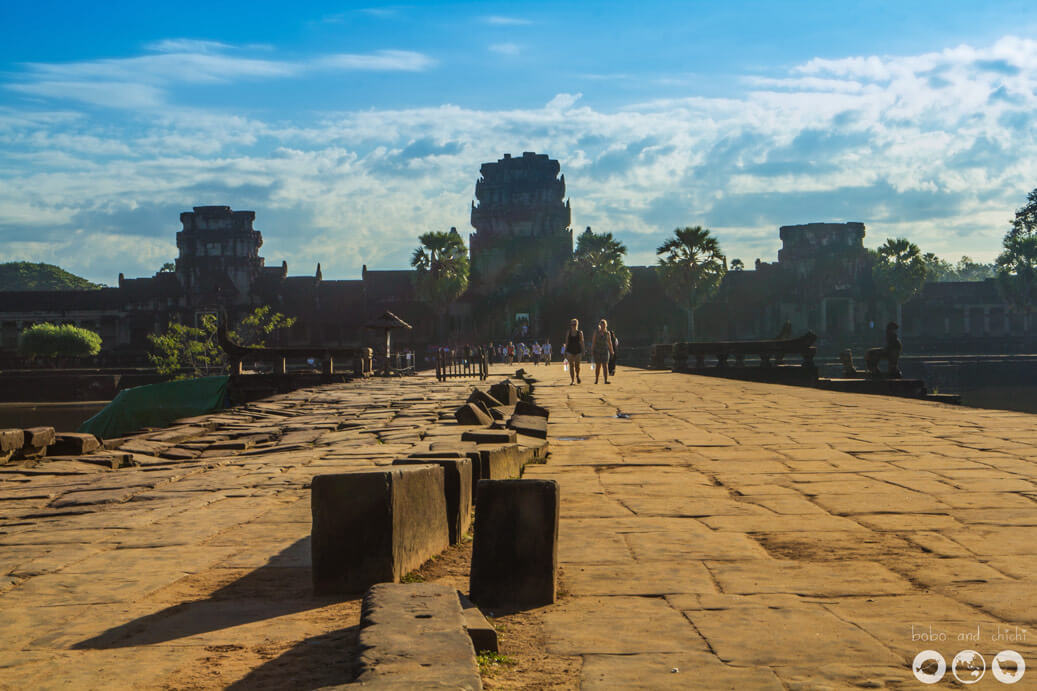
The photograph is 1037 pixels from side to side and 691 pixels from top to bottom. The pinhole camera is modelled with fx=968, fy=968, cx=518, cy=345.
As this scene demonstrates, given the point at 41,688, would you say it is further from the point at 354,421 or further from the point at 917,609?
the point at 354,421

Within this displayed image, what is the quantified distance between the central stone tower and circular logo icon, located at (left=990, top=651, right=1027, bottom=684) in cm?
5687

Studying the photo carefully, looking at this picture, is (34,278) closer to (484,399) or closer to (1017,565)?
(484,399)

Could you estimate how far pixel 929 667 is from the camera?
2459 millimetres

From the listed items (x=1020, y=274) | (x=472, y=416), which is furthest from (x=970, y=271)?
(x=472, y=416)

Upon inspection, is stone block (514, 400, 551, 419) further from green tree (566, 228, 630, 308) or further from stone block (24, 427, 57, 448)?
green tree (566, 228, 630, 308)

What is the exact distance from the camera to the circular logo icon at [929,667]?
2383 mm

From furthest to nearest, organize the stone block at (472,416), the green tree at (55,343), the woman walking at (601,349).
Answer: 1. the green tree at (55,343)
2. the woman walking at (601,349)
3. the stone block at (472,416)

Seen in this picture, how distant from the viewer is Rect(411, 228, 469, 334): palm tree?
51.4m

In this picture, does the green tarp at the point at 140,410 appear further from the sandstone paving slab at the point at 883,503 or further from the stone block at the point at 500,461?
the sandstone paving slab at the point at 883,503

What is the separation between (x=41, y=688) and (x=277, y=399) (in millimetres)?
14632

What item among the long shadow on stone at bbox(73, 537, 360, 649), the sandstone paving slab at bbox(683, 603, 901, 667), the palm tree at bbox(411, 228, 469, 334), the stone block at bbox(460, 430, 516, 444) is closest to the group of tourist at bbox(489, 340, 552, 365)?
the palm tree at bbox(411, 228, 469, 334)

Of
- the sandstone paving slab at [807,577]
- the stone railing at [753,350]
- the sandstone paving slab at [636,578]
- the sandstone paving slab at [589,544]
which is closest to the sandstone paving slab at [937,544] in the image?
the sandstone paving slab at [807,577]

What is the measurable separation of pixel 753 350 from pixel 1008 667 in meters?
22.1

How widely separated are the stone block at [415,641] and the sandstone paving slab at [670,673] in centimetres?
36
